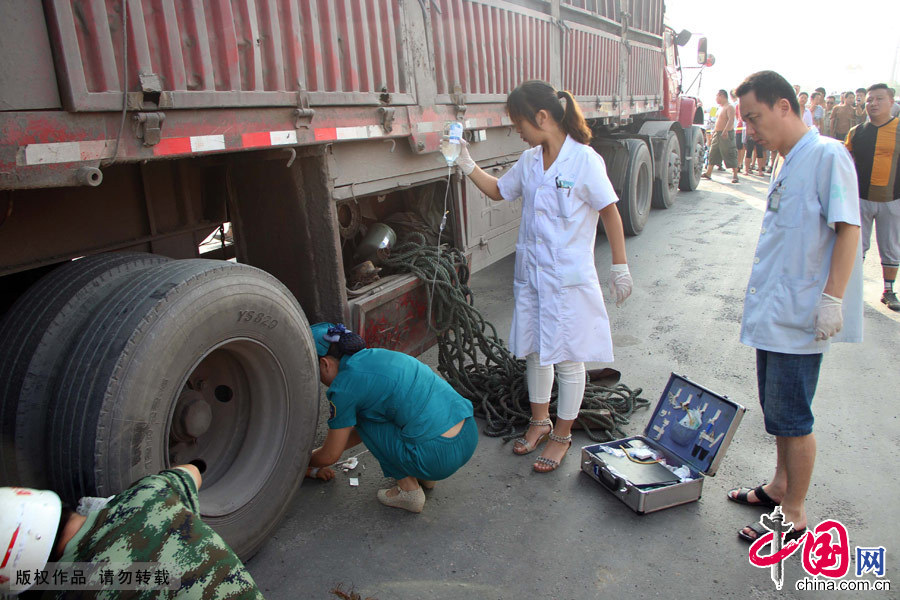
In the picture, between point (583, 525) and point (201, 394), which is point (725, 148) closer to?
point (583, 525)

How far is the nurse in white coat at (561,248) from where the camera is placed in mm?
2939

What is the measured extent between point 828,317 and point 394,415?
5.33ft

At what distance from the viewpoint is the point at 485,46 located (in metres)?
4.30

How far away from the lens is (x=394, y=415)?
2.62 metres

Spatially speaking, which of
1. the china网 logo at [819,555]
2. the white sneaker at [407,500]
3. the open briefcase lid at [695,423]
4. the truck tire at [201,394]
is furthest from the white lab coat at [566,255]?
the truck tire at [201,394]

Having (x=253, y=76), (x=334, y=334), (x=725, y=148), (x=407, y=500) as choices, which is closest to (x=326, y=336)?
(x=334, y=334)

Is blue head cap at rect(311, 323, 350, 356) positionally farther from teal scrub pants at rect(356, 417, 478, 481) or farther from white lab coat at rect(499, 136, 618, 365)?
white lab coat at rect(499, 136, 618, 365)

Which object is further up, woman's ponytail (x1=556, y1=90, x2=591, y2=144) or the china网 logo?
woman's ponytail (x1=556, y1=90, x2=591, y2=144)

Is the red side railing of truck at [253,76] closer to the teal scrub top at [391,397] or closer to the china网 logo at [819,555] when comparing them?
the teal scrub top at [391,397]

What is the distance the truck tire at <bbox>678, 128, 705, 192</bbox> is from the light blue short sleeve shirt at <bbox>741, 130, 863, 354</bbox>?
358 inches

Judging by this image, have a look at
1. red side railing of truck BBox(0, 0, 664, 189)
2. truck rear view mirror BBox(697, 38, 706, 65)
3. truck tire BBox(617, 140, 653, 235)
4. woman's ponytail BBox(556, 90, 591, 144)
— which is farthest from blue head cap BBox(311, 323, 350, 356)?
truck rear view mirror BBox(697, 38, 706, 65)

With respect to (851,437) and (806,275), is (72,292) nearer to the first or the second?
(806,275)

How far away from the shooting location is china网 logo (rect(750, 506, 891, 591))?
229cm

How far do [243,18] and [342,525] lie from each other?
6.69 ft
